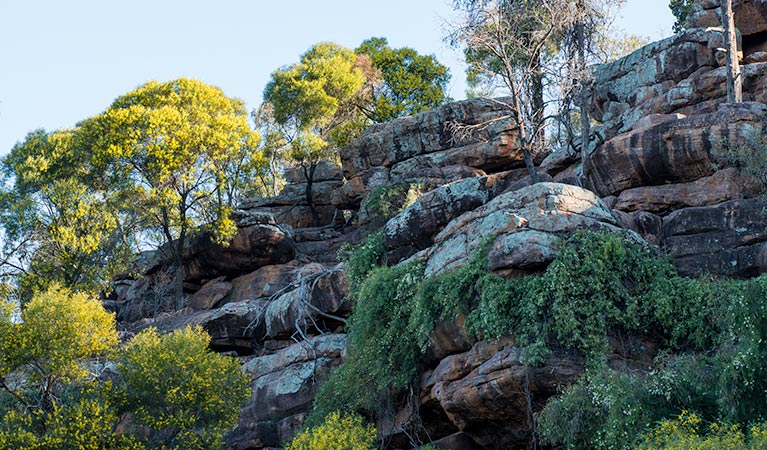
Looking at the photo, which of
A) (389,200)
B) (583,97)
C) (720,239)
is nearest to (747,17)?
(583,97)

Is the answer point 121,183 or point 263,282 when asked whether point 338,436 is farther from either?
point 121,183

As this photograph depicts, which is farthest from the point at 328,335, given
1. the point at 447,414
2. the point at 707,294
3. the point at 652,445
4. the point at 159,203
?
the point at 652,445

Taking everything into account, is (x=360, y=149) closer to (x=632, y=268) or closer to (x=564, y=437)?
(x=632, y=268)

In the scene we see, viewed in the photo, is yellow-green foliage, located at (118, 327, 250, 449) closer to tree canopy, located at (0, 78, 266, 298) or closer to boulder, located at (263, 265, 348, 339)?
boulder, located at (263, 265, 348, 339)

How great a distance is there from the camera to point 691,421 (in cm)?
1639

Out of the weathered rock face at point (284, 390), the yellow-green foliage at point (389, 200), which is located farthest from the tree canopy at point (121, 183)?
the weathered rock face at point (284, 390)

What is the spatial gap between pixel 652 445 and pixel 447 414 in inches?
310

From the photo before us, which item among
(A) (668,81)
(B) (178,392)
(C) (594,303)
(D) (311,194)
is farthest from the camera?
(D) (311,194)

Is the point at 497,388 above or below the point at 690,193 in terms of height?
below

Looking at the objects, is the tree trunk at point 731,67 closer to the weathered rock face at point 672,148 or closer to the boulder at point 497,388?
the weathered rock face at point 672,148

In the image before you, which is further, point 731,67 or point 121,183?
point 121,183

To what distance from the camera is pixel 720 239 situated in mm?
24125

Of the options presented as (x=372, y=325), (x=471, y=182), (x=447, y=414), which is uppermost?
(x=471, y=182)

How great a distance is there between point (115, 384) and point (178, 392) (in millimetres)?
2425
